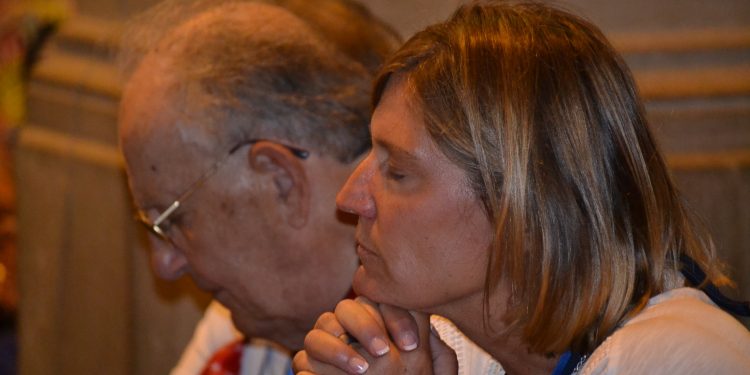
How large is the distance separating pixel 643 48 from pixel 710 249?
1177mm

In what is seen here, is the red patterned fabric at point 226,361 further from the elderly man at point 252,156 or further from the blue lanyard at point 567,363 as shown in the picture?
the blue lanyard at point 567,363

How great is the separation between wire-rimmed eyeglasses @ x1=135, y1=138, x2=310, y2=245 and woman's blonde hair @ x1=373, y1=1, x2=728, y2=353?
622mm

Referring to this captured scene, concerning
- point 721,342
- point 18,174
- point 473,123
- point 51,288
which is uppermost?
point 473,123

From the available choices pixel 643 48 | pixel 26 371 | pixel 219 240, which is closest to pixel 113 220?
pixel 26 371

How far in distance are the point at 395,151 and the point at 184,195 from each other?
2.56ft

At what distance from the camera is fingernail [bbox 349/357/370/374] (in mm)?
1880

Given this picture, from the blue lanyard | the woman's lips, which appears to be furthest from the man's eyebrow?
the blue lanyard

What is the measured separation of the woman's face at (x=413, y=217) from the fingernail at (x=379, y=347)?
7cm

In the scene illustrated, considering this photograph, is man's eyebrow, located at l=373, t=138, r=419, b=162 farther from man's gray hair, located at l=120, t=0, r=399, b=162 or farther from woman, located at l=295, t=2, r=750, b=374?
man's gray hair, located at l=120, t=0, r=399, b=162

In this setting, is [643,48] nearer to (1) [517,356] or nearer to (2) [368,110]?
(2) [368,110]

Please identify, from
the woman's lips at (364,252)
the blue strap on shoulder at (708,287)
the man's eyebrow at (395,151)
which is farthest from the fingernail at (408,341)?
the blue strap on shoulder at (708,287)

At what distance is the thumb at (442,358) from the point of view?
1.98 m

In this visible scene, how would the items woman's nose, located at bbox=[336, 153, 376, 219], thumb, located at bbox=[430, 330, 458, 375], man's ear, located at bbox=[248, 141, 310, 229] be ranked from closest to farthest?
woman's nose, located at bbox=[336, 153, 376, 219], thumb, located at bbox=[430, 330, 458, 375], man's ear, located at bbox=[248, 141, 310, 229]

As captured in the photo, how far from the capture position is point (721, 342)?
5.52 feet
